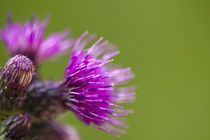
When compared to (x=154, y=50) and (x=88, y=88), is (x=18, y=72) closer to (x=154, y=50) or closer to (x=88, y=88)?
(x=88, y=88)

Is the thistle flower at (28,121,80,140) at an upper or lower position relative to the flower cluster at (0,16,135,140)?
lower

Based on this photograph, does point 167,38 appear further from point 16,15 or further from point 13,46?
point 13,46

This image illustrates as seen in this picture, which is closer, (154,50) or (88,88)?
(88,88)

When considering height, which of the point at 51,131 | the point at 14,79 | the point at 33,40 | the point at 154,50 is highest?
the point at 154,50

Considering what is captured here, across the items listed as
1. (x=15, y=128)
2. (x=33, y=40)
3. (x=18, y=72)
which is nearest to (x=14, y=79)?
(x=18, y=72)

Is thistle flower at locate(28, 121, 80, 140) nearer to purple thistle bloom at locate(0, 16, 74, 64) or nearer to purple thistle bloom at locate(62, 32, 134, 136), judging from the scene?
purple thistle bloom at locate(62, 32, 134, 136)

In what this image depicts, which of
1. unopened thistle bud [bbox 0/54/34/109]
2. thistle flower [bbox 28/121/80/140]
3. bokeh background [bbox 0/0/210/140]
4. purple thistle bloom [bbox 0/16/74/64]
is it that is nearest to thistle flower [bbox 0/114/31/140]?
unopened thistle bud [bbox 0/54/34/109]
